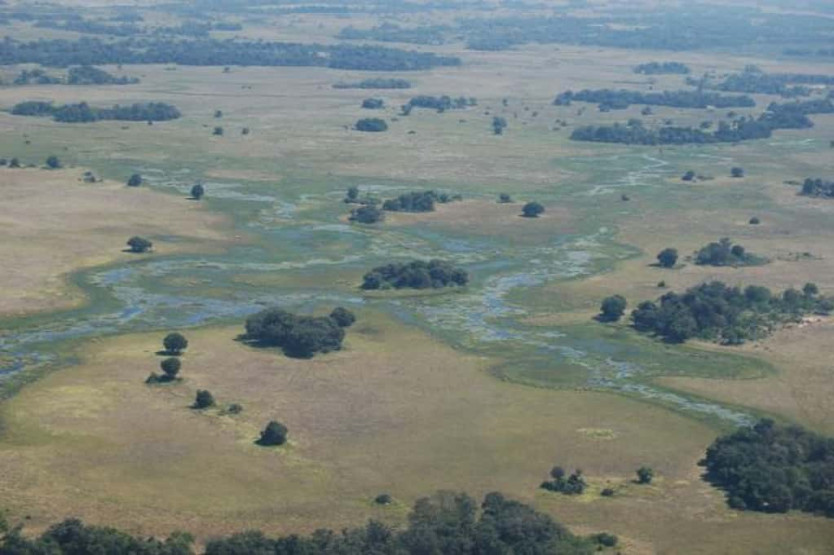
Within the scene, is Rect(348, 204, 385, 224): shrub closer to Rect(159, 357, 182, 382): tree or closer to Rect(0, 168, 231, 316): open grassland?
Rect(0, 168, 231, 316): open grassland

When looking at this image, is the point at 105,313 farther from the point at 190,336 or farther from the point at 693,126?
the point at 693,126

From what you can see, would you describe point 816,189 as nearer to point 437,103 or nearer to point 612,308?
point 612,308

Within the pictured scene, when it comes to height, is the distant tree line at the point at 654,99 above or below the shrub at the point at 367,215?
above

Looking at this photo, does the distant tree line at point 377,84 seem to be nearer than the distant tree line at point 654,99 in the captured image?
No

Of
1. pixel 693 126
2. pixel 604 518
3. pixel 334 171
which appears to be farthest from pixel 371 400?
pixel 693 126

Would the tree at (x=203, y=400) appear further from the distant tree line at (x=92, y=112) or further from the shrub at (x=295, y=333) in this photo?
the distant tree line at (x=92, y=112)

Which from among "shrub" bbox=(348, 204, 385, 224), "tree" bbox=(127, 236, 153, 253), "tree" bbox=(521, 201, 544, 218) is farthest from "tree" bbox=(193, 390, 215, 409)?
"tree" bbox=(521, 201, 544, 218)

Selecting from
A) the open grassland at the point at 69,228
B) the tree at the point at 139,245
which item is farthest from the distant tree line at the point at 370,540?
the tree at the point at 139,245
